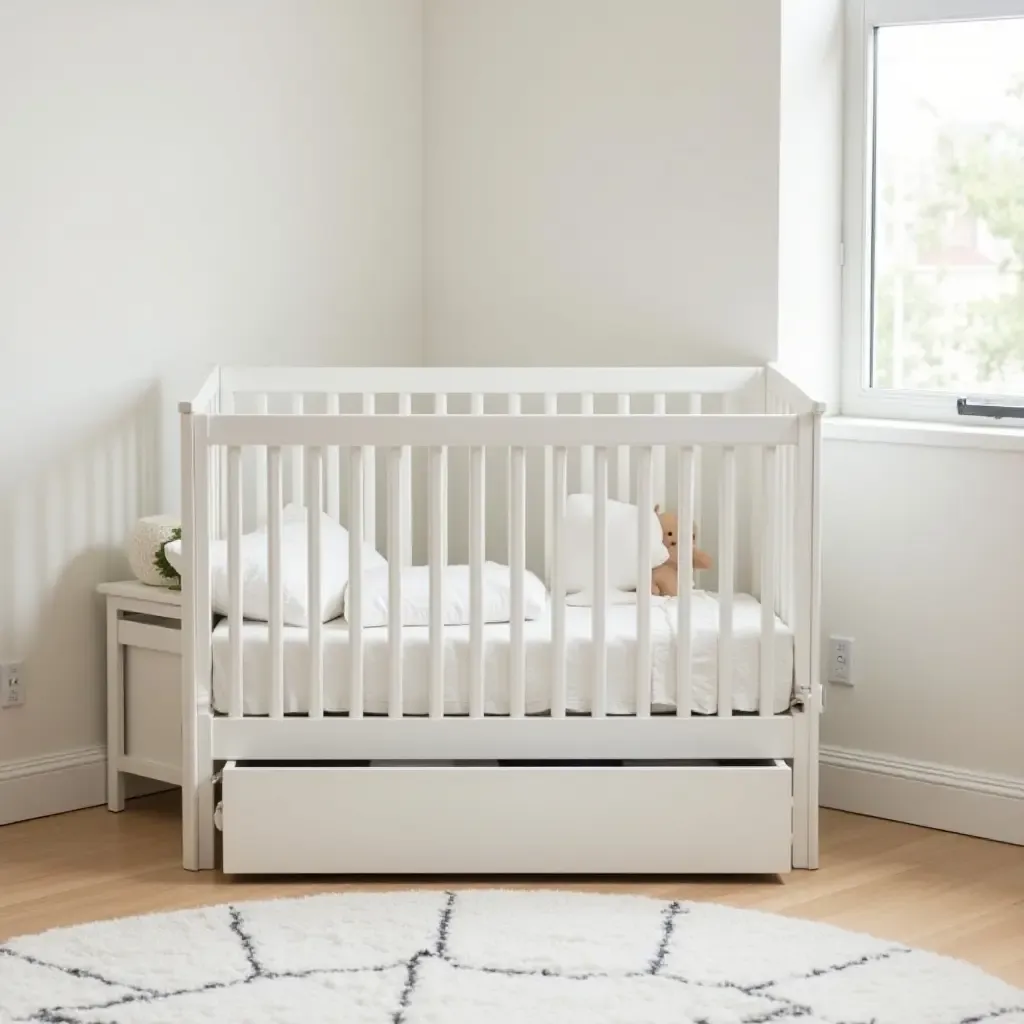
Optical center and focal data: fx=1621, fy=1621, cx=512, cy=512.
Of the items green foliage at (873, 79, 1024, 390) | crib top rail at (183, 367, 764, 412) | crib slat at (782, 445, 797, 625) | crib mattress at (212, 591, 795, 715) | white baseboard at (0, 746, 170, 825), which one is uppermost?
green foliage at (873, 79, 1024, 390)

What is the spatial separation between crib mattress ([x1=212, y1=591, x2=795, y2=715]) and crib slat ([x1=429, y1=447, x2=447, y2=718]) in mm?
32

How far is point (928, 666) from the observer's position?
3348 mm

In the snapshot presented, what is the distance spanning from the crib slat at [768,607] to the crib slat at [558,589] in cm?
36

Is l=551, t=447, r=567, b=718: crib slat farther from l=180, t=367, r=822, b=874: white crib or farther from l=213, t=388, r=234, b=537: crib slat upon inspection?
l=213, t=388, r=234, b=537: crib slat

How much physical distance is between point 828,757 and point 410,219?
1.66m

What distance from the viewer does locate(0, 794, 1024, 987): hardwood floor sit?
2.70 m

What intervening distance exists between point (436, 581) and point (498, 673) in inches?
8.3

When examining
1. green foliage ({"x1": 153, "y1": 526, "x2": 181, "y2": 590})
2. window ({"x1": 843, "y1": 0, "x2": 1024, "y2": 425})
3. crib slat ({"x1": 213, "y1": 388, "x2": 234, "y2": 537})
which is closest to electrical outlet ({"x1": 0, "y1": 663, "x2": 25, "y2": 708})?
green foliage ({"x1": 153, "y1": 526, "x2": 181, "y2": 590})

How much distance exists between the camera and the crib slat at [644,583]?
2893 mm

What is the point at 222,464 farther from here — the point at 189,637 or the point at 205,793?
the point at 205,793

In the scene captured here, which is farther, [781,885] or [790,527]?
[790,527]

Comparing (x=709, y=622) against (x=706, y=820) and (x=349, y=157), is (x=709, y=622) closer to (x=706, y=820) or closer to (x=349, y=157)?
(x=706, y=820)

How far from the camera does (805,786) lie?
116 inches

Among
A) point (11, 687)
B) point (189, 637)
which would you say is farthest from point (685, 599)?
point (11, 687)
